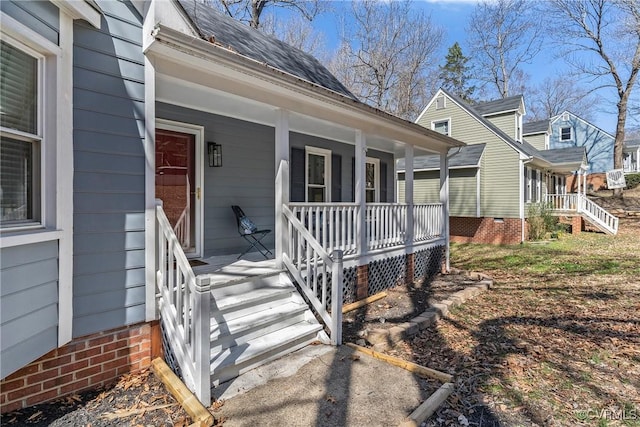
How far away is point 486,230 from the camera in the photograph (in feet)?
48.7

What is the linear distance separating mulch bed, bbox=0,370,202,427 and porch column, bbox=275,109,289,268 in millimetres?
2093

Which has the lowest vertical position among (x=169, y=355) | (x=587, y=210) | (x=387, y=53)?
(x=169, y=355)

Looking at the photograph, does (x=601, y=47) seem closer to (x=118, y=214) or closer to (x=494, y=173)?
(x=494, y=173)

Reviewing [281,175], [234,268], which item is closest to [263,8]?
[281,175]

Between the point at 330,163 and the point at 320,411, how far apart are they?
619cm

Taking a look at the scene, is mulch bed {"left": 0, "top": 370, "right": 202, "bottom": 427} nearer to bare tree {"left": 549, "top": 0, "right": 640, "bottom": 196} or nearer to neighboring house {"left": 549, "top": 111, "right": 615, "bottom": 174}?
bare tree {"left": 549, "top": 0, "right": 640, "bottom": 196}

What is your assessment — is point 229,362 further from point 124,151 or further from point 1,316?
point 124,151

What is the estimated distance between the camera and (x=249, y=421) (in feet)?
8.79

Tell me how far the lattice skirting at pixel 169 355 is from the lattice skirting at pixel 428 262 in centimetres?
540

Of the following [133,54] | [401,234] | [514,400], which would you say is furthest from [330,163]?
[514,400]

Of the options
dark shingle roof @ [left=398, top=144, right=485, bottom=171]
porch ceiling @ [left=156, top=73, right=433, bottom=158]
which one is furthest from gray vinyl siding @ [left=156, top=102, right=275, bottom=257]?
dark shingle roof @ [left=398, top=144, right=485, bottom=171]

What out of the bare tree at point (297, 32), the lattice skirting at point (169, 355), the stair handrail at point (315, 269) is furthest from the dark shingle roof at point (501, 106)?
the lattice skirting at point (169, 355)

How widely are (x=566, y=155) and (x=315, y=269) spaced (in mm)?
18552

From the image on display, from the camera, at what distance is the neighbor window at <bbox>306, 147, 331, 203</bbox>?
25.9 ft
